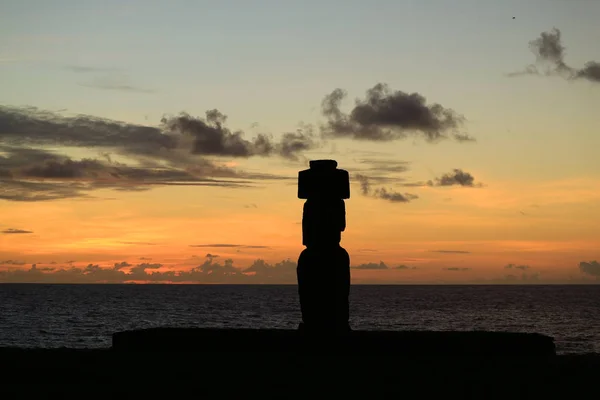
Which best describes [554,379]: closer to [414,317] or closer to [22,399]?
[22,399]

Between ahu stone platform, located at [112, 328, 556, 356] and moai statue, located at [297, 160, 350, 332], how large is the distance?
55 cm

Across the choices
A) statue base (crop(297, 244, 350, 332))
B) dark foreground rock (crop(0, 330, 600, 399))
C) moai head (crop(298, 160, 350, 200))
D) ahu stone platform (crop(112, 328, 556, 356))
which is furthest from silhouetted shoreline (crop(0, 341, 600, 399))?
moai head (crop(298, 160, 350, 200))

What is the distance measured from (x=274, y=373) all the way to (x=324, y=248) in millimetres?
3740

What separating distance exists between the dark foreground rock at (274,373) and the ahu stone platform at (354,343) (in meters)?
0.04

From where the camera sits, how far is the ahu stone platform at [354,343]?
51.6 feet

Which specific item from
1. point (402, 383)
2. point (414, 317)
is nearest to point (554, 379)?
point (402, 383)

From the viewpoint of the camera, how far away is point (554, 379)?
42.9ft

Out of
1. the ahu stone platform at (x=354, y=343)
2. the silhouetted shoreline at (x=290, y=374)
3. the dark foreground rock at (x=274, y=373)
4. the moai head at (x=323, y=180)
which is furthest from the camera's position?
the moai head at (x=323, y=180)

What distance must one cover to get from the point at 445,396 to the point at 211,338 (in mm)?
6240

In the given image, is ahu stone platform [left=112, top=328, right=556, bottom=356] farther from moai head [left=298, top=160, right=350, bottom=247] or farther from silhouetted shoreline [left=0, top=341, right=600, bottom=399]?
moai head [left=298, top=160, right=350, bottom=247]

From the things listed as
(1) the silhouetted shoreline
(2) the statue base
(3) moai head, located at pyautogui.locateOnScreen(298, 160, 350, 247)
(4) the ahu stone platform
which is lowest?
(1) the silhouetted shoreline

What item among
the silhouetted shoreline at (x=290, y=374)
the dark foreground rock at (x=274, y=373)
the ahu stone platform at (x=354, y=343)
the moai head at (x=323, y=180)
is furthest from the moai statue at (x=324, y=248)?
the silhouetted shoreline at (x=290, y=374)

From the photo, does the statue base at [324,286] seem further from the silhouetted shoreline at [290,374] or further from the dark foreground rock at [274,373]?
the silhouetted shoreline at [290,374]

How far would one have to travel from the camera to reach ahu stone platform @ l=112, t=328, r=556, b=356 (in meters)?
15.7
